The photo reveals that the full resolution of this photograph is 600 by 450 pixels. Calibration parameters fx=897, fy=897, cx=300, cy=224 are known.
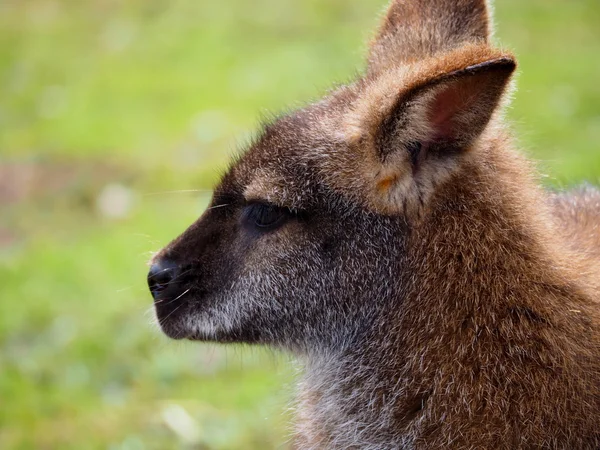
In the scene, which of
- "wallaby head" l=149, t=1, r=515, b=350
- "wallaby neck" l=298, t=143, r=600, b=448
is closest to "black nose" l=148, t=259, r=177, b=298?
"wallaby head" l=149, t=1, r=515, b=350

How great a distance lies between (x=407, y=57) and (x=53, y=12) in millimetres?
11766

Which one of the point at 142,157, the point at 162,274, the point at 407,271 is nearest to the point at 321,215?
the point at 407,271

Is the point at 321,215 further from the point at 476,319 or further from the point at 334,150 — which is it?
the point at 476,319

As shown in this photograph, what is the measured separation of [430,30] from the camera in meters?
3.57

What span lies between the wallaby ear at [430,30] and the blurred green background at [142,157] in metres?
0.35

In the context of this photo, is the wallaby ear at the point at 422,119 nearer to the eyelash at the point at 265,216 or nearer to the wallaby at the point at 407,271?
the wallaby at the point at 407,271

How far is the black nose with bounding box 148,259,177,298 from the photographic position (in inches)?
132

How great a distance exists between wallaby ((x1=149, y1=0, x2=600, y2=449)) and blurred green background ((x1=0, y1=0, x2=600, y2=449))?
0.61 metres

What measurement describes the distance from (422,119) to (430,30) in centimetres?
89

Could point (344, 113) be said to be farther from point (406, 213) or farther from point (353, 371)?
point (353, 371)

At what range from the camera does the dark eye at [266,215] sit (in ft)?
10.6

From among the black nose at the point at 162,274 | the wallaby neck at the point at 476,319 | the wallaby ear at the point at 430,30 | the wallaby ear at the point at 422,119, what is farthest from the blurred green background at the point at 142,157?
the wallaby ear at the point at 422,119

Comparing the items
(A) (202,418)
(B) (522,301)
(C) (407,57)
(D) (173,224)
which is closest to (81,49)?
(D) (173,224)

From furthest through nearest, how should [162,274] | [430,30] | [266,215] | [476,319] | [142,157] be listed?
1. [142,157]
2. [430,30]
3. [162,274]
4. [266,215]
5. [476,319]
